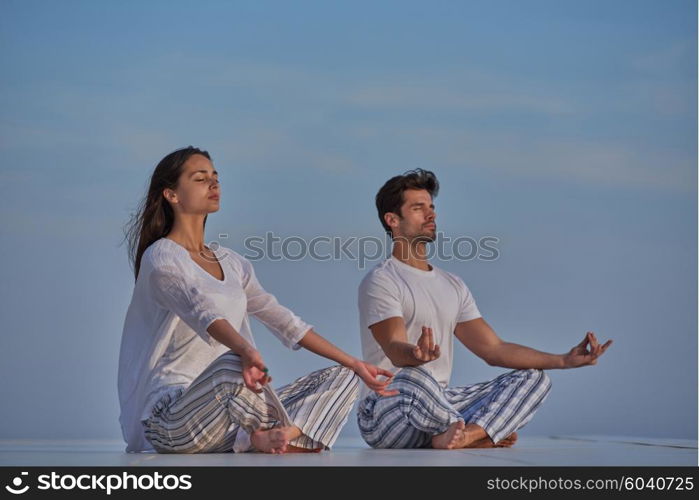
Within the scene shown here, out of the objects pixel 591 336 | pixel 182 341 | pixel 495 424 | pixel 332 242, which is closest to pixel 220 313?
pixel 182 341

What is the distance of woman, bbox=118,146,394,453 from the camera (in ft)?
10.7

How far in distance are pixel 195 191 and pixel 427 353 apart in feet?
2.96

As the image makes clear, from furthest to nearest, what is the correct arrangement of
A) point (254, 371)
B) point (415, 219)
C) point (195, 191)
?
point (415, 219) → point (195, 191) → point (254, 371)

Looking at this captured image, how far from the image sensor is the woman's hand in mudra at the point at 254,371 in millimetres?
3105

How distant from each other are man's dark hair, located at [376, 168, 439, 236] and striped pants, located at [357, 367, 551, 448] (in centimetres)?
74

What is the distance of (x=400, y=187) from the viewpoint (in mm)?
4336

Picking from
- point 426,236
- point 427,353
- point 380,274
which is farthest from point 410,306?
point 427,353

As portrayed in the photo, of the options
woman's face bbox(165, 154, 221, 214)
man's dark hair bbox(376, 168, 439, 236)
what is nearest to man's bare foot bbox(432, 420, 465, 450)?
man's dark hair bbox(376, 168, 439, 236)

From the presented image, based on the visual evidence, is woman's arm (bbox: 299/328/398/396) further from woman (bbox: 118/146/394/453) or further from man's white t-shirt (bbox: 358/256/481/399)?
man's white t-shirt (bbox: 358/256/481/399)

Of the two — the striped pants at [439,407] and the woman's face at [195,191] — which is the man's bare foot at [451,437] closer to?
the striped pants at [439,407]

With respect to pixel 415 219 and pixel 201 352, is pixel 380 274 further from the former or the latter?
pixel 201 352
